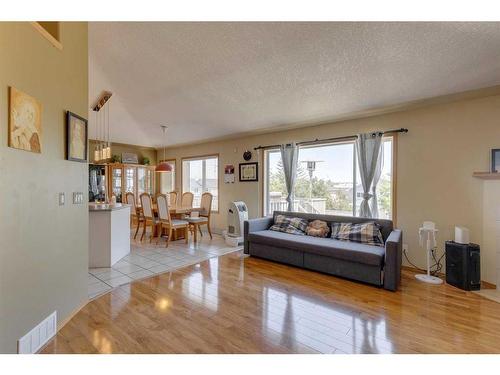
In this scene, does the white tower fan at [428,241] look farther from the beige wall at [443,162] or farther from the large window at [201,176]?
the large window at [201,176]

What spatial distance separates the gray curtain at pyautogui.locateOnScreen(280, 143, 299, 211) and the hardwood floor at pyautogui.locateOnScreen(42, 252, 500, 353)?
194 centimetres

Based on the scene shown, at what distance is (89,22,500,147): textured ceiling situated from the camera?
8.49ft

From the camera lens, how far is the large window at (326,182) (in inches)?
156

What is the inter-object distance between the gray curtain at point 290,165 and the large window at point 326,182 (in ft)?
0.43

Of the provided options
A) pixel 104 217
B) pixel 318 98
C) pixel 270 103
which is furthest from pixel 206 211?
pixel 318 98

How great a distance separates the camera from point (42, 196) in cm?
190

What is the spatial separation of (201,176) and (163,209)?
2071 mm

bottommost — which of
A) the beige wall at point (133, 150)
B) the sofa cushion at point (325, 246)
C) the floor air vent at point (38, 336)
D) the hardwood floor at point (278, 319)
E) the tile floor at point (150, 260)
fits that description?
the hardwood floor at point (278, 319)

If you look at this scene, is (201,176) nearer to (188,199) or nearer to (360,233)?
(188,199)

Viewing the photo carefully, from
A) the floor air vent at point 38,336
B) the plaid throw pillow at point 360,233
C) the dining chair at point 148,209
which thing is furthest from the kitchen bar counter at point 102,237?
the plaid throw pillow at point 360,233

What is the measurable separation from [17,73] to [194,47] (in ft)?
6.62

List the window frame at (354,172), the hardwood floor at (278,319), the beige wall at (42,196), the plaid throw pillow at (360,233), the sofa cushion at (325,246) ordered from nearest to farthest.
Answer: the beige wall at (42,196)
the hardwood floor at (278,319)
the sofa cushion at (325,246)
the plaid throw pillow at (360,233)
the window frame at (354,172)

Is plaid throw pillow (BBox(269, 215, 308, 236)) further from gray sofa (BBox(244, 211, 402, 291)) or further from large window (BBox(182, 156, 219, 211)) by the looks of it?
large window (BBox(182, 156, 219, 211))
